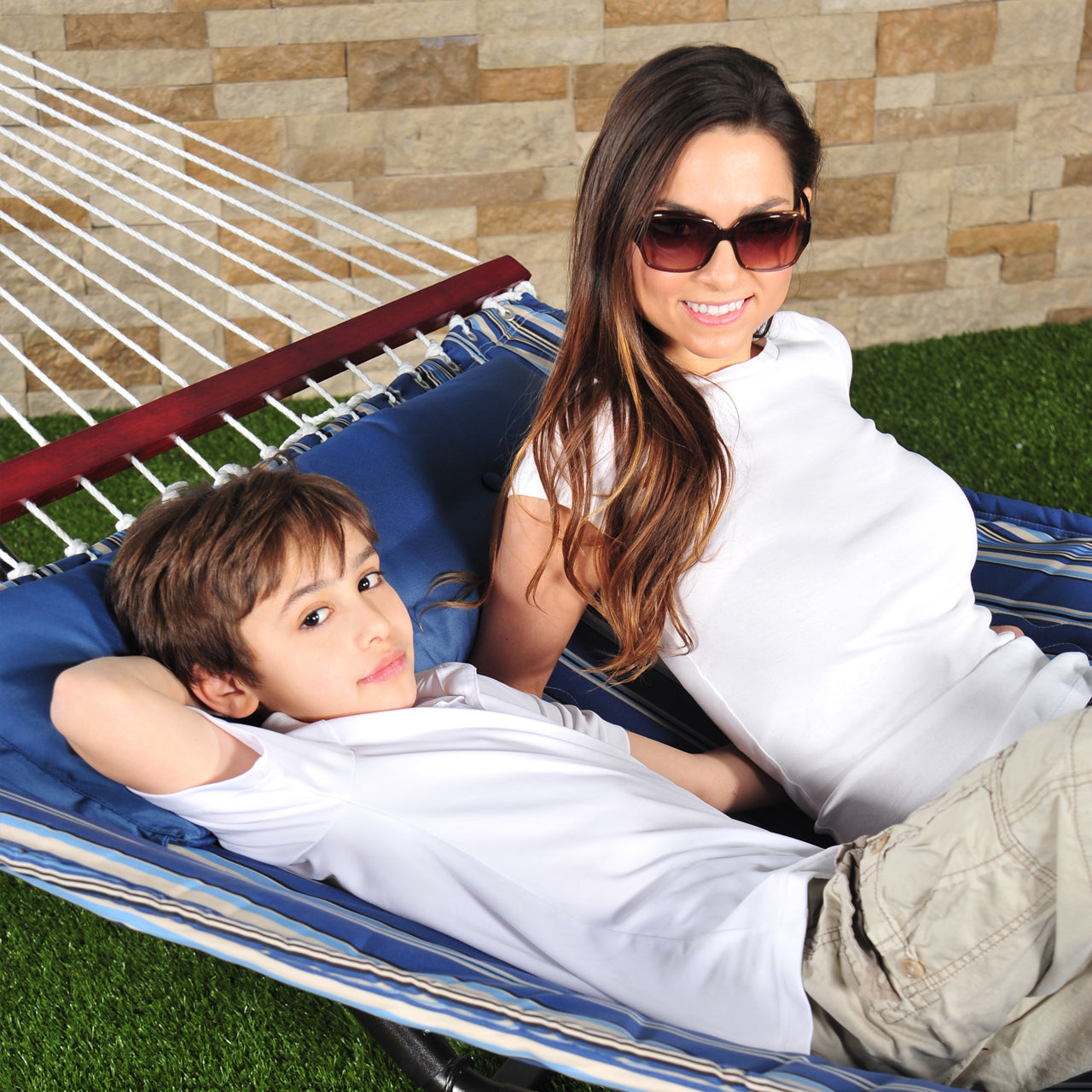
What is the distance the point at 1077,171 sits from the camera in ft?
12.8

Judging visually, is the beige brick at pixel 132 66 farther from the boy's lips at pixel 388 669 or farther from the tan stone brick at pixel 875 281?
the boy's lips at pixel 388 669

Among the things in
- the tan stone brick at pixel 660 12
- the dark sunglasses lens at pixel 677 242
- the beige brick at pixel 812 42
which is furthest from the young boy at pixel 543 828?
the beige brick at pixel 812 42

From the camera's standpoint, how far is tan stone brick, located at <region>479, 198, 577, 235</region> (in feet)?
12.0

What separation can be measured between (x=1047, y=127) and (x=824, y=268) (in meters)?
0.79

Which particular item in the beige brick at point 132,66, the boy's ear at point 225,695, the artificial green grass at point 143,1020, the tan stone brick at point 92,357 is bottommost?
the artificial green grass at point 143,1020

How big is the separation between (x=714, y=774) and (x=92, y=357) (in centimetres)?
262

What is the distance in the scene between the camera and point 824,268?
3.90 metres

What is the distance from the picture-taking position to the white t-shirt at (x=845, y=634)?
1.31 m

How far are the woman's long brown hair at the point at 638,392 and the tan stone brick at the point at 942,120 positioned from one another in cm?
253

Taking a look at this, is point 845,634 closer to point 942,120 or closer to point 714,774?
point 714,774

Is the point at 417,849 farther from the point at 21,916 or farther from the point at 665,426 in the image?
the point at 21,916

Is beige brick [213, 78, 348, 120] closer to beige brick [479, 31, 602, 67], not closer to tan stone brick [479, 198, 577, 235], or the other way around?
beige brick [479, 31, 602, 67]

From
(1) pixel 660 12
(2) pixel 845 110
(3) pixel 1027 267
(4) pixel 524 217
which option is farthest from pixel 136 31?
(3) pixel 1027 267

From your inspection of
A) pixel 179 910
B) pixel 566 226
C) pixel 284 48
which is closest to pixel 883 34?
pixel 566 226
